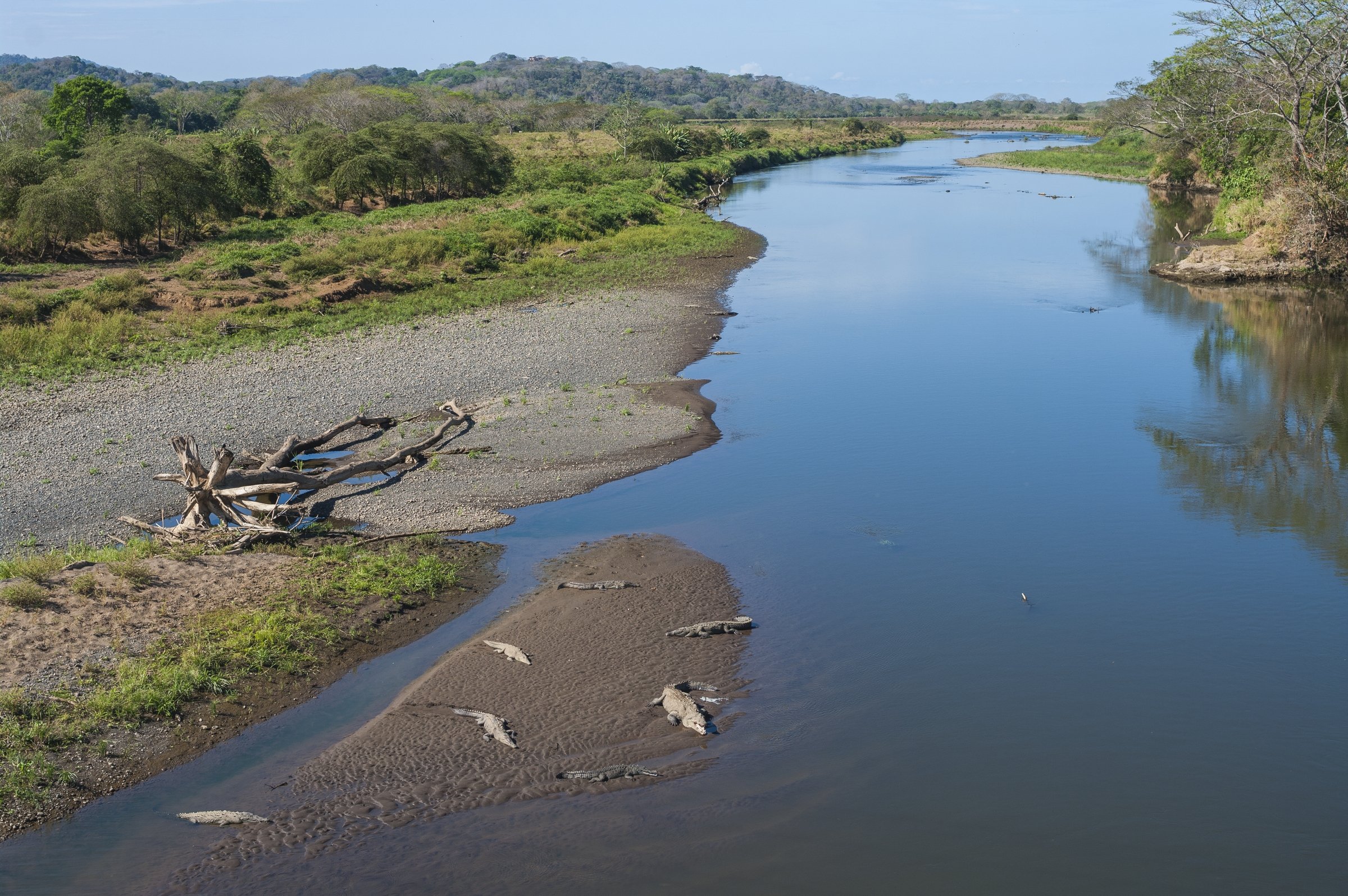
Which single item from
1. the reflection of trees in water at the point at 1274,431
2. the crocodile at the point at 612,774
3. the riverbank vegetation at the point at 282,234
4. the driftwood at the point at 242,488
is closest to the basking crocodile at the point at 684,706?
the crocodile at the point at 612,774

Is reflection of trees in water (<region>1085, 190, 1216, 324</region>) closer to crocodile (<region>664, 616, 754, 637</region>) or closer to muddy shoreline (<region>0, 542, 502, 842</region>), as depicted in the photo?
crocodile (<region>664, 616, 754, 637</region>)

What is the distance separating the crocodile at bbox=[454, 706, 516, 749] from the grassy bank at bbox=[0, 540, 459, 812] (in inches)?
85.8

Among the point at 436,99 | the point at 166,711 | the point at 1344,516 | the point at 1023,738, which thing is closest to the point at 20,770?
the point at 166,711

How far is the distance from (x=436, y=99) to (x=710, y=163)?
103 ft

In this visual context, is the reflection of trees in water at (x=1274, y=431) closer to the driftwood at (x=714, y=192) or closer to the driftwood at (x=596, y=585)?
the driftwood at (x=596, y=585)

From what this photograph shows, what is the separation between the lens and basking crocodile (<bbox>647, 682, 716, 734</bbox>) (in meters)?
10.6

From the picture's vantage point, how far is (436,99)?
9456 centimetres

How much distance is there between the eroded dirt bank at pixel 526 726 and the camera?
9.19m

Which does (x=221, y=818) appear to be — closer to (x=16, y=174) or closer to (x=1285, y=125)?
(x=16, y=174)

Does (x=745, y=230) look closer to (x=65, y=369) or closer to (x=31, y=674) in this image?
(x=65, y=369)

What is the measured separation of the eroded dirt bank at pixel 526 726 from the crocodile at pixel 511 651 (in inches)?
3.5

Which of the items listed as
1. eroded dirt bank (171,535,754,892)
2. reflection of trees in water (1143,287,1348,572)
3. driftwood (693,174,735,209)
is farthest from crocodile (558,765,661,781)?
driftwood (693,174,735,209)

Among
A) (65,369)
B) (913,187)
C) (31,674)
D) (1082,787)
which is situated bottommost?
(1082,787)

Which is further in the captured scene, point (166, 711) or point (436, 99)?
point (436, 99)
